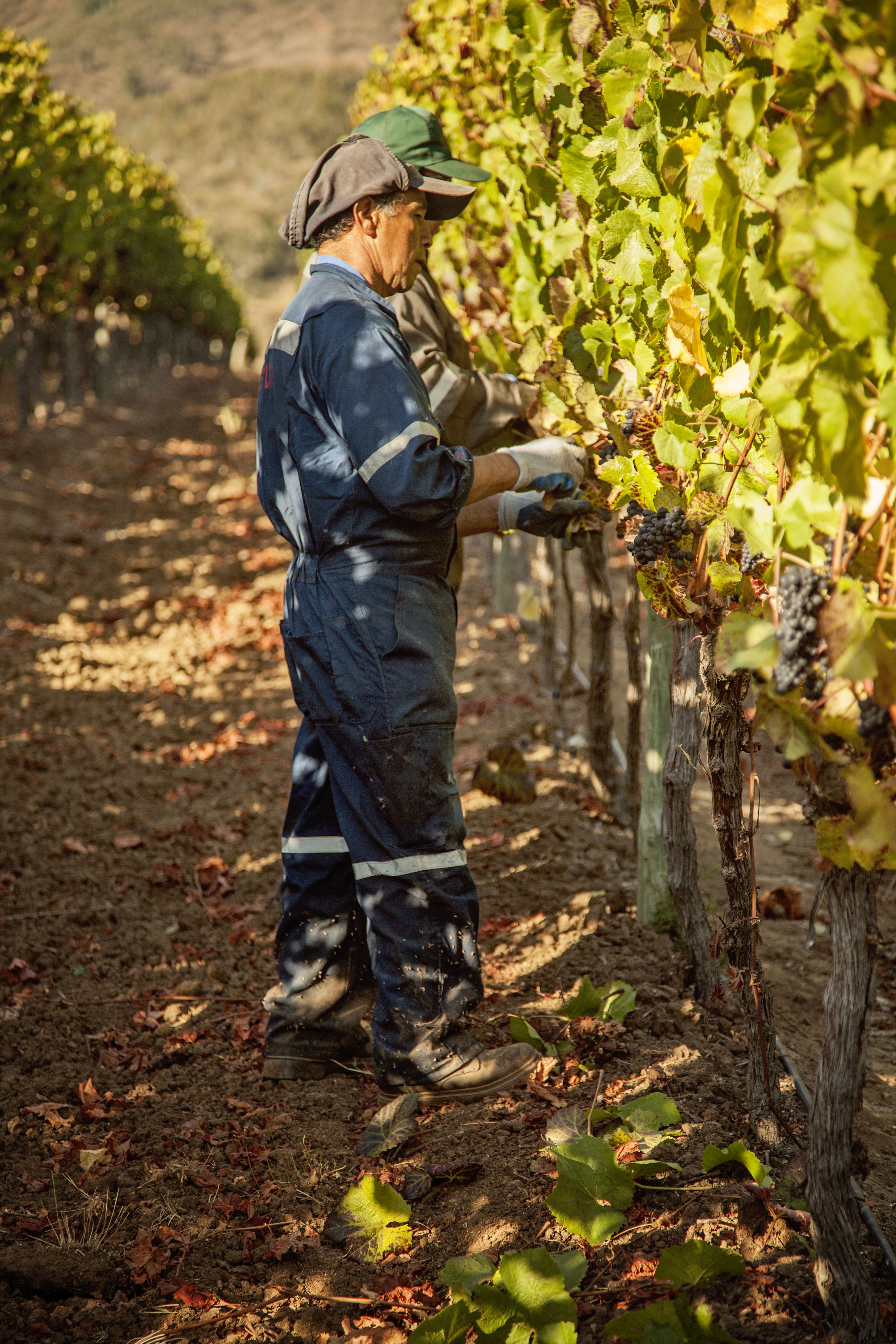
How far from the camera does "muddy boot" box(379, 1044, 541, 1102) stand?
95.9 inches

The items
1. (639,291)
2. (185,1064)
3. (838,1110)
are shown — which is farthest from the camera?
(185,1064)

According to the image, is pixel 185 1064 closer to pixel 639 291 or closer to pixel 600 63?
pixel 639 291

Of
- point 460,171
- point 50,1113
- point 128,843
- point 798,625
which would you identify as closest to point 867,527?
point 798,625

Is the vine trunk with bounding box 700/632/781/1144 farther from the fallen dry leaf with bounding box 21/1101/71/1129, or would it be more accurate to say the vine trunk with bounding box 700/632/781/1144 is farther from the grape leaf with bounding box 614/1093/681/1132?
the fallen dry leaf with bounding box 21/1101/71/1129

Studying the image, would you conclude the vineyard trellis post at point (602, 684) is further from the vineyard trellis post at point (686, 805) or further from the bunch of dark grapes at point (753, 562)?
the bunch of dark grapes at point (753, 562)

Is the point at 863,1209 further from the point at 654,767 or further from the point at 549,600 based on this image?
the point at 549,600

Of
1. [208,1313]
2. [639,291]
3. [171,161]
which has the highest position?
[171,161]

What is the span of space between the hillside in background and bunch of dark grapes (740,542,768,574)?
85.3 metres

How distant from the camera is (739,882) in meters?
2.05

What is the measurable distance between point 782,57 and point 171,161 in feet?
463

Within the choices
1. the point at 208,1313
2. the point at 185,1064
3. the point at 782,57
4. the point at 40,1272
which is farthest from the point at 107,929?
the point at 782,57

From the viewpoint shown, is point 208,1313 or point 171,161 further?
point 171,161

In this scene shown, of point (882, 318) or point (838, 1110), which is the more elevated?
point (882, 318)

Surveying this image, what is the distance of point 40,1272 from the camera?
2.00 meters
